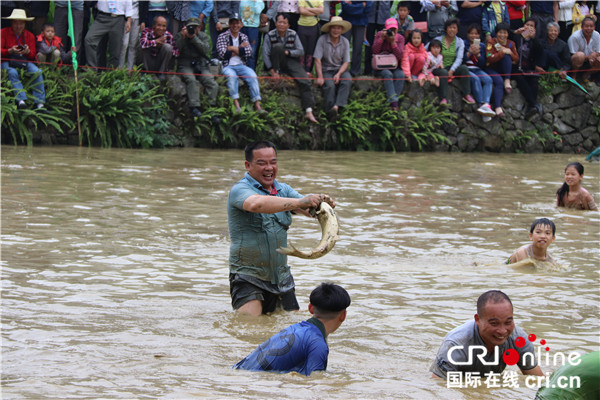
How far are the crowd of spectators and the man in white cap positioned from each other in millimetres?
20

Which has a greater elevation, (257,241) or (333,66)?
(333,66)

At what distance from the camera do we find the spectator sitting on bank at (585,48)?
20.9 meters

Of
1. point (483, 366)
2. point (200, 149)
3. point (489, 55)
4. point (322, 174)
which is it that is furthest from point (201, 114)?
point (483, 366)

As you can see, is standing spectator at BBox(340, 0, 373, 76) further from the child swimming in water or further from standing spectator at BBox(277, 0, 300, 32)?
the child swimming in water

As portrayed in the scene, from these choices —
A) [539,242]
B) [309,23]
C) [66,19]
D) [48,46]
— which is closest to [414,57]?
[309,23]

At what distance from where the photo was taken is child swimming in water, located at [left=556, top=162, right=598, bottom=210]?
13211 millimetres

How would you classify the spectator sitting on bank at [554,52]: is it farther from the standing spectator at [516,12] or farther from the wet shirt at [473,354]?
the wet shirt at [473,354]

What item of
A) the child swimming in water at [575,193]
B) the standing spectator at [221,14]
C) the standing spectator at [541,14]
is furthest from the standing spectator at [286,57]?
the child swimming in water at [575,193]

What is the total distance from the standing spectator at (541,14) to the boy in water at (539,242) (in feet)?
39.7

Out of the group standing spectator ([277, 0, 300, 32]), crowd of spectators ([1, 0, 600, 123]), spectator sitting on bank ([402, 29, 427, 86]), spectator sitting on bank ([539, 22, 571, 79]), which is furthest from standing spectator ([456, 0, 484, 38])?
standing spectator ([277, 0, 300, 32])

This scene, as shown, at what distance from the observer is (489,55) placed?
797 inches

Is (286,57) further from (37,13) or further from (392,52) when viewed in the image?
(37,13)

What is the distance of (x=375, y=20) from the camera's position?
63.4ft

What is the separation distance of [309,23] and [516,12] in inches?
206
